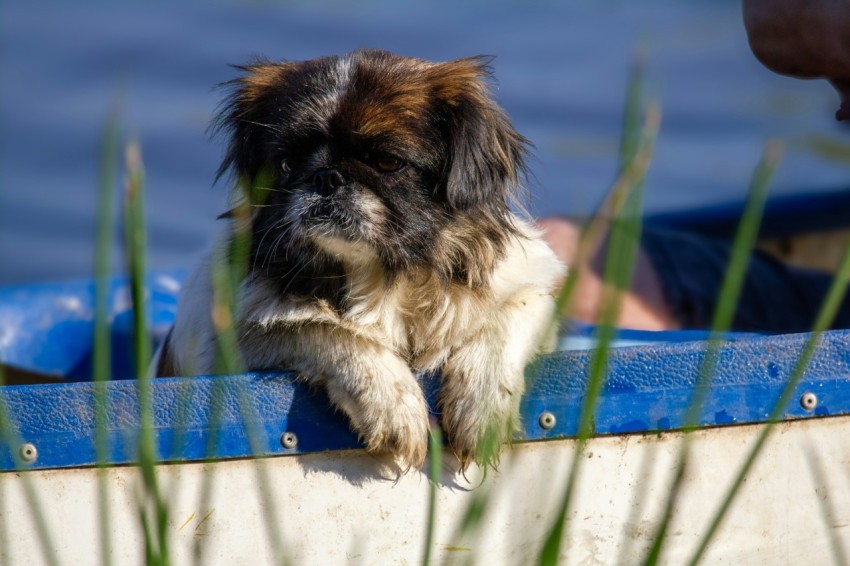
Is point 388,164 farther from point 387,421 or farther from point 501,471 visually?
point 501,471

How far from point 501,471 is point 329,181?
686 mm

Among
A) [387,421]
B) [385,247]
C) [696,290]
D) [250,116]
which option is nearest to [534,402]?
[387,421]

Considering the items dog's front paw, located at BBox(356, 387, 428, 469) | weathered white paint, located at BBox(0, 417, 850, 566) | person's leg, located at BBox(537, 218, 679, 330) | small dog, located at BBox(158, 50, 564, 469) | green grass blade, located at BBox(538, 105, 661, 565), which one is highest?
green grass blade, located at BBox(538, 105, 661, 565)

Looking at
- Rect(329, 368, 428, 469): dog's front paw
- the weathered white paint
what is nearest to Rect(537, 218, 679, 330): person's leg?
the weathered white paint

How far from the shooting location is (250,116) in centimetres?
239

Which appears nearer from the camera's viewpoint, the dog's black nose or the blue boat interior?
the blue boat interior

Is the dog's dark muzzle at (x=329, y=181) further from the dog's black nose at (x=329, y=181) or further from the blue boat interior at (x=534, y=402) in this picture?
the blue boat interior at (x=534, y=402)

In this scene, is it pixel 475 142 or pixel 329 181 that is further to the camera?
pixel 475 142

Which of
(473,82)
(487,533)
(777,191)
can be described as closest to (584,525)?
(487,533)

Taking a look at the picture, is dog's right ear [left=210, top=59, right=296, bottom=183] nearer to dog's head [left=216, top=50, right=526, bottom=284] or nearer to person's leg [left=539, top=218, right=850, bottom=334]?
dog's head [left=216, top=50, right=526, bottom=284]

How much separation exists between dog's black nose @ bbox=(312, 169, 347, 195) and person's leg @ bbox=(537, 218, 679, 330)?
181cm

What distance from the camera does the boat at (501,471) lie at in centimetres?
195

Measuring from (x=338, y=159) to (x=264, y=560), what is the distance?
0.82 metres

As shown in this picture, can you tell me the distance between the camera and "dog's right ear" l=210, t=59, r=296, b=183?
2.34m
